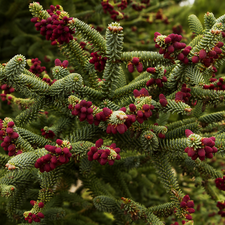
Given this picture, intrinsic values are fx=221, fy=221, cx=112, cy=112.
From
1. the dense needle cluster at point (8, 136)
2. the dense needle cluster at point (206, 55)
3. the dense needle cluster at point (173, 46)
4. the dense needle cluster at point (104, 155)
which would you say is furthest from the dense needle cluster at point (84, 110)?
the dense needle cluster at point (206, 55)

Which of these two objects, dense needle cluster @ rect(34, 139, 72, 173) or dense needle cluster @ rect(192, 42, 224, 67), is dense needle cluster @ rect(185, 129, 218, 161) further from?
dense needle cluster @ rect(34, 139, 72, 173)

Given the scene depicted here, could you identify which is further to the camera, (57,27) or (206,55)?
(57,27)

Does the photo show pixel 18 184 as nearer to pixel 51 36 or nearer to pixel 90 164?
pixel 90 164

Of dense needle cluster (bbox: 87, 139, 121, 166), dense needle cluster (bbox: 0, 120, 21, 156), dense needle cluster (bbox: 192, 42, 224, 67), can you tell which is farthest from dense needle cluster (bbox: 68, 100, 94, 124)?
dense needle cluster (bbox: 192, 42, 224, 67)

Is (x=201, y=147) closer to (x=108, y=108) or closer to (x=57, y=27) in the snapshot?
(x=108, y=108)

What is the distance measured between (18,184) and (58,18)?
1.39 metres

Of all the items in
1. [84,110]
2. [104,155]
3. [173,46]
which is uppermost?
[173,46]

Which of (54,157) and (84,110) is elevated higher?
(84,110)

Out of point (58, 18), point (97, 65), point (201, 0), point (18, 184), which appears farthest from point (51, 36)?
point (201, 0)

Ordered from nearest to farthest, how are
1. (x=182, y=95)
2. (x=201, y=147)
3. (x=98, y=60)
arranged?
1. (x=201, y=147)
2. (x=182, y=95)
3. (x=98, y=60)

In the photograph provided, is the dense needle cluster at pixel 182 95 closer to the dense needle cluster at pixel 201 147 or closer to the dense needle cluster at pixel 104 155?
the dense needle cluster at pixel 201 147

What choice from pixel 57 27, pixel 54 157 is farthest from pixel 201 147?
pixel 57 27

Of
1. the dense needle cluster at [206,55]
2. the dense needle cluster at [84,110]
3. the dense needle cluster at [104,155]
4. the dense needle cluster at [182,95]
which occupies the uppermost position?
the dense needle cluster at [206,55]

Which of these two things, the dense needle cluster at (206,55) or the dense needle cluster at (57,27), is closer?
the dense needle cluster at (206,55)
